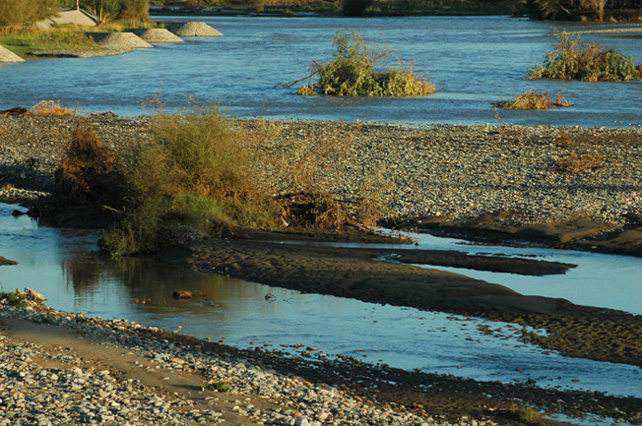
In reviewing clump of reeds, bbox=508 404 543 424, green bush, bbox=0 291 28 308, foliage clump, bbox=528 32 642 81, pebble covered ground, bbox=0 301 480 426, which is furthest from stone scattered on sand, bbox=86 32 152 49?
clump of reeds, bbox=508 404 543 424

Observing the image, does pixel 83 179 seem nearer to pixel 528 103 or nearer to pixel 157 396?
pixel 157 396

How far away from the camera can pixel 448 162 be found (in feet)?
64.1

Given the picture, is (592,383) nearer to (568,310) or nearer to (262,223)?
(568,310)

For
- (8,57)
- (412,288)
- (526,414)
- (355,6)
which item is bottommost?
(412,288)

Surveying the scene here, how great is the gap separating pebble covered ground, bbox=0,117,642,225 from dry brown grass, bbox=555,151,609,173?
0.02m

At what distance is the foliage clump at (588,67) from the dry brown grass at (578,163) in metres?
22.0

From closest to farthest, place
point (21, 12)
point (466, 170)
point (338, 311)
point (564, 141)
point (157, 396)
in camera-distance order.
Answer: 1. point (157, 396)
2. point (338, 311)
3. point (466, 170)
4. point (564, 141)
5. point (21, 12)

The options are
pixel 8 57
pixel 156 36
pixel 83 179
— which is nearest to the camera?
pixel 83 179

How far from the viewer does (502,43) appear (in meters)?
65.3

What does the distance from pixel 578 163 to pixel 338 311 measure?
9828 millimetres

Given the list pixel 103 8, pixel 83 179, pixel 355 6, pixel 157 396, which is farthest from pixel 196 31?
pixel 157 396

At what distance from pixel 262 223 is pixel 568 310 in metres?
5.84

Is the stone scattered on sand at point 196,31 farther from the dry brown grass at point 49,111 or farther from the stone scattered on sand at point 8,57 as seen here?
the dry brown grass at point 49,111

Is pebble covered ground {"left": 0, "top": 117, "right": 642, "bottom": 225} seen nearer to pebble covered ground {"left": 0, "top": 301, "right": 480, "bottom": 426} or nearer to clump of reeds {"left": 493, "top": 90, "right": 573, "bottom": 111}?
clump of reeds {"left": 493, "top": 90, "right": 573, "bottom": 111}
